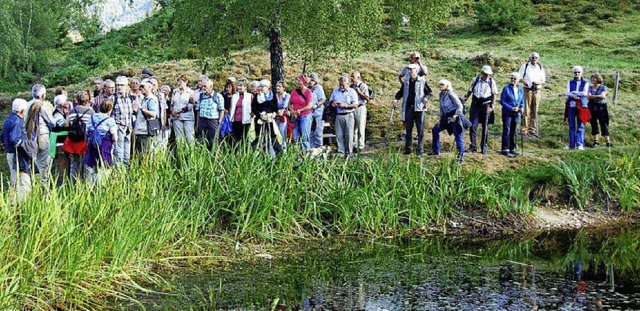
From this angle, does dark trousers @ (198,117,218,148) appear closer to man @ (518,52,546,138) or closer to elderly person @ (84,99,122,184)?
Result: elderly person @ (84,99,122,184)

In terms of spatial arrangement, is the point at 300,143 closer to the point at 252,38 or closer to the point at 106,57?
the point at 252,38

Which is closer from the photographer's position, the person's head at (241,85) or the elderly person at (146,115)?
the elderly person at (146,115)

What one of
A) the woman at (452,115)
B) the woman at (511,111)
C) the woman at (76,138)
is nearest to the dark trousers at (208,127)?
the woman at (76,138)

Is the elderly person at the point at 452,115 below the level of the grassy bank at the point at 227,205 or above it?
above

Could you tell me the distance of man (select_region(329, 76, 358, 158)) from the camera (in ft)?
58.6

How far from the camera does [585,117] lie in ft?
63.3

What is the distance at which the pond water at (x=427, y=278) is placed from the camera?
1030 centimetres

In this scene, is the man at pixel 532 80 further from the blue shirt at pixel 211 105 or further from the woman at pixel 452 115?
the blue shirt at pixel 211 105

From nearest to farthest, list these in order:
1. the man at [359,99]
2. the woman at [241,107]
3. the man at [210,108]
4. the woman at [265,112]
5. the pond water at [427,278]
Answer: the pond water at [427,278], the woman at [265,112], the man at [210,108], the woman at [241,107], the man at [359,99]

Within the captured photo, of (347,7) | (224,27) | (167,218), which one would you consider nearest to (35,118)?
(167,218)

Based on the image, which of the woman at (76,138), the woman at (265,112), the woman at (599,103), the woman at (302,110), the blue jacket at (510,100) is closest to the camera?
the woman at (76,138)

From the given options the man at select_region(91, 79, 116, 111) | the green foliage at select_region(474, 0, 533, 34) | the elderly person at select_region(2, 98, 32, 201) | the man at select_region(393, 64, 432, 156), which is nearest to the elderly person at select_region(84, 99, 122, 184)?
the elderly person at select_region(2, 98, 32, 201)

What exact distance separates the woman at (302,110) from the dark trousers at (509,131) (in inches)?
152

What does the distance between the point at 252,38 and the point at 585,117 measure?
818 centimetres
